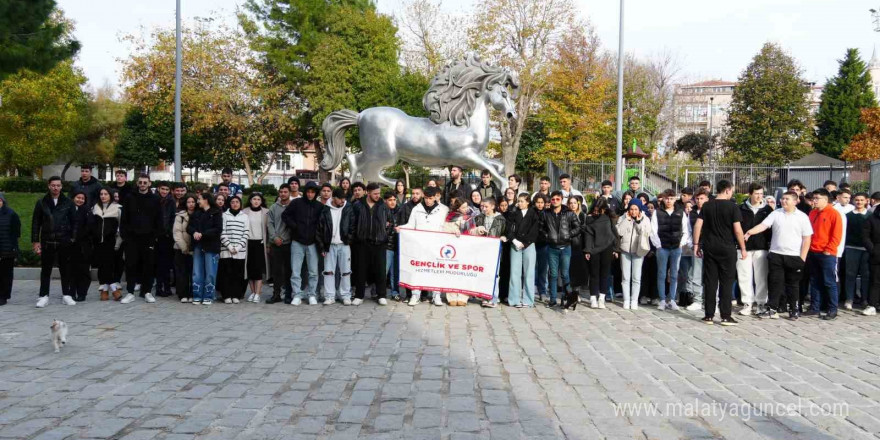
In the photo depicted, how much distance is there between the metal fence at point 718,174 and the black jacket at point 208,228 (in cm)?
1717

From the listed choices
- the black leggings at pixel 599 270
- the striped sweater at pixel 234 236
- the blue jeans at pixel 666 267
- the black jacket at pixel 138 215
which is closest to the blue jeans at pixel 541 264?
the black leggings at pixel 599 270

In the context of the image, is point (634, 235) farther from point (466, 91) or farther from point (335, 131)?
point (335, 131)

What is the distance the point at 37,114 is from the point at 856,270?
1572 inches

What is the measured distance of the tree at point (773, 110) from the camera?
46344 mm

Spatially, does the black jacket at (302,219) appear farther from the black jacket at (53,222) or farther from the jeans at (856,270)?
the jeans at (856,270)

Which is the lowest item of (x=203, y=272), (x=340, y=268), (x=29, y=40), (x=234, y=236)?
(x=203, y=272)

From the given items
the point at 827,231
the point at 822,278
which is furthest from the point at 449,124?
the point at 822,278

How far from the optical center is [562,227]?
1078cm

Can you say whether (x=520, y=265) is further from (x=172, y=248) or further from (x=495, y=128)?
(x=495, y=128)

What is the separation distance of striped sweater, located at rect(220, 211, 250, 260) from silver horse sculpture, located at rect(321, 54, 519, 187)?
4.19m

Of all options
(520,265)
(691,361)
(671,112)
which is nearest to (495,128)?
(671,112)

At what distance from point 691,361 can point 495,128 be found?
34.0m

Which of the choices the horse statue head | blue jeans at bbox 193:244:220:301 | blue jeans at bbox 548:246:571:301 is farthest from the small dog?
the horse statue head

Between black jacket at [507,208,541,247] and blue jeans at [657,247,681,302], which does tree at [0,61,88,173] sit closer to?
black jacket at [507,208,541,247]
